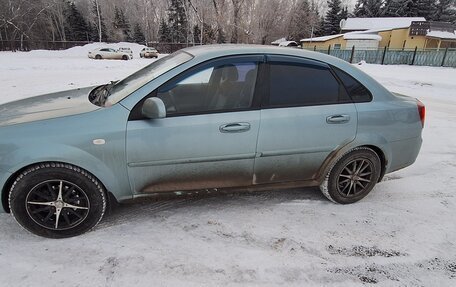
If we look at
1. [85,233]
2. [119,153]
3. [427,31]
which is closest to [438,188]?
[119,153]

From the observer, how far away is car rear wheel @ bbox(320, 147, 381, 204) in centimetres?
329

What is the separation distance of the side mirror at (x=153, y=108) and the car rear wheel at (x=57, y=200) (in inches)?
28.7

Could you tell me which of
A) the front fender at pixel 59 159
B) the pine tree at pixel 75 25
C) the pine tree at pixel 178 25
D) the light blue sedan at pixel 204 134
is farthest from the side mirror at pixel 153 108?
the pine tree at pixel 75 25

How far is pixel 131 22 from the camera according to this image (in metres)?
60.9

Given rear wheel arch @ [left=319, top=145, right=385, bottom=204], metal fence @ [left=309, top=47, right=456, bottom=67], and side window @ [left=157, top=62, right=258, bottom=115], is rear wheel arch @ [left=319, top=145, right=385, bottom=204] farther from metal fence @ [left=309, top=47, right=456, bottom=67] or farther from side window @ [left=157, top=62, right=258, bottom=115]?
metal fence @ [left=309, top=47, right=456, bottom=67]

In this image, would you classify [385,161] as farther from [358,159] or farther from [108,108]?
[108,108]

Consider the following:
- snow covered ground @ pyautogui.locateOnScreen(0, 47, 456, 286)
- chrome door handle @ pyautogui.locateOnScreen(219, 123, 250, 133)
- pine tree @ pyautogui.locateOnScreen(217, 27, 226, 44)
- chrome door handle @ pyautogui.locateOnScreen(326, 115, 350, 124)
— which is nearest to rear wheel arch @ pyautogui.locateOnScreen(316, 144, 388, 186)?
chrome door handle @ pyautogui.locateOnScreen(326, 115, 350, 124)

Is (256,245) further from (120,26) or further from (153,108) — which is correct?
(120,26)

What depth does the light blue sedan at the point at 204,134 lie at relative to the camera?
258cm

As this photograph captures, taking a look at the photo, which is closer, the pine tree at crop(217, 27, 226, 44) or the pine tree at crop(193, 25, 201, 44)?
the pine tree at crop(217, 27, 226, 44)

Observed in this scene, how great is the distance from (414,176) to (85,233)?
408cm

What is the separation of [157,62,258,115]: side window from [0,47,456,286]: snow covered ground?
91cm

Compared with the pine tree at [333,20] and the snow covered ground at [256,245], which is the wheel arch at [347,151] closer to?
the snow covered ground at [256,245]

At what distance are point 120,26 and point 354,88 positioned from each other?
60320 mm
